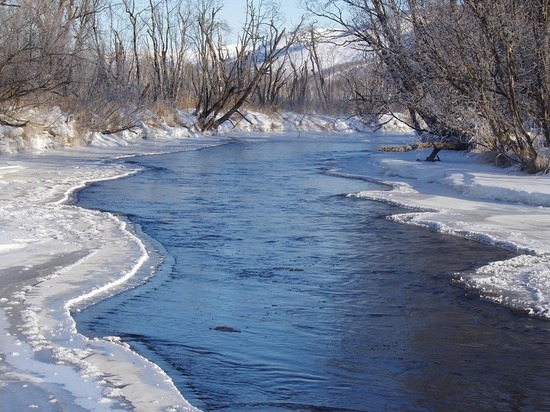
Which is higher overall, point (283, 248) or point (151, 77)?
point (151, 77)

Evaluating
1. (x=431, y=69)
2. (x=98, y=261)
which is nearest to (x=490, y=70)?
(x=431, y=69)

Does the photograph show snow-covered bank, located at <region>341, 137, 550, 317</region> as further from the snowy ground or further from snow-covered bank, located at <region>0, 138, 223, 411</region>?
snow-covered bank, located at <region>0, 138, 223, 411</region>

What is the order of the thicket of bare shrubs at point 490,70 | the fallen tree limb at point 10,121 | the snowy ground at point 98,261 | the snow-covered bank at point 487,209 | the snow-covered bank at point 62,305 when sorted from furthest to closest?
the fallen tree limb at point 10,121 → the thicket of bare shrubs at point 490,70 → the snow-covered bank at point 487,209 → the snowy ground at point 98,261 → the snow-covered bank at point 62,305

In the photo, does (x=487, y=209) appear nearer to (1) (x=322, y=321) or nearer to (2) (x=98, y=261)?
(2) (x=98, y=261)

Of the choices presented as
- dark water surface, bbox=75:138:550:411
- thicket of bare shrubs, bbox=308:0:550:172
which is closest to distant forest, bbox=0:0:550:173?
thicket of bare shrubs, bbox=308:0:550:172

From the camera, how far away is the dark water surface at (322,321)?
5.35 metres

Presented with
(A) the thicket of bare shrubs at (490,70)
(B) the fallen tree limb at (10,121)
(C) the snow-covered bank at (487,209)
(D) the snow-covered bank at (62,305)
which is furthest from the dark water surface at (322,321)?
(B) the fallen tree limb at (10,121)

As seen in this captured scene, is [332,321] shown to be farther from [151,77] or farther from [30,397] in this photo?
[151,77]

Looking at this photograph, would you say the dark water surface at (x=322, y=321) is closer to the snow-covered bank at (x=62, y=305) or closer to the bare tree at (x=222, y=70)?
the snow-covered bank at (x=62, y=305)

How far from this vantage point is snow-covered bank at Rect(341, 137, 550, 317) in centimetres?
815

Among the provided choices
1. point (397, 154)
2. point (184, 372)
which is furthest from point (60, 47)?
point (184, 372)

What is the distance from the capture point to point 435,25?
61.2ft

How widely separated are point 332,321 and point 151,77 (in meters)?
46.3

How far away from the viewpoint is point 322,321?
22.7 feet
